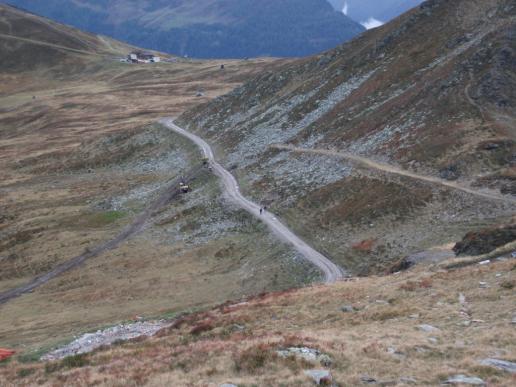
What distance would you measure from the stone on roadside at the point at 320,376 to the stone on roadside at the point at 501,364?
17.4ft

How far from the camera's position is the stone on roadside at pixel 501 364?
60.5 ft

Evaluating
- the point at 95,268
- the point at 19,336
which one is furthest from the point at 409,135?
the point at 19,336

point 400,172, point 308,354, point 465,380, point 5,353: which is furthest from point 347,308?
point 400,172

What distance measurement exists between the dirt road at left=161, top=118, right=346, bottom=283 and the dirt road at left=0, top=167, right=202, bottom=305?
7.41 metres

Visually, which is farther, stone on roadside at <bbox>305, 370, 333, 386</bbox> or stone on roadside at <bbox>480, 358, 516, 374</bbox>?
stone on roadside at <bbox>305, 370, 333, 386</bbox>

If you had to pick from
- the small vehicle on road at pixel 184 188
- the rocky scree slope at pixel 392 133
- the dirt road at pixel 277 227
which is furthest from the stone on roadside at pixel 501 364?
the small vehicle on road at pixel 184 188

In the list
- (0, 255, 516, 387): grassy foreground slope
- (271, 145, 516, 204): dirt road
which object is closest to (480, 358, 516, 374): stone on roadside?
(0, 255, 516, 387): grassy foreground slope

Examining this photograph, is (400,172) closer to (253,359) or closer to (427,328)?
(427,328)

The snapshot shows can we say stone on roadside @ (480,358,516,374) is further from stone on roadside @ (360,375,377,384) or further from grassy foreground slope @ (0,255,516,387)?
stone on roadside @ (360,375,377,384)

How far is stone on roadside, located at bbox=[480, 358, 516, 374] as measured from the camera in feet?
60.5

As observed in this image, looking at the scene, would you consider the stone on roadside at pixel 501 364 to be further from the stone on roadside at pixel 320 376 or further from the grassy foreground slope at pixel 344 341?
the stone on roadside at pixel 320 376

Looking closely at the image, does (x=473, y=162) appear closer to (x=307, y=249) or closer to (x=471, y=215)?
(x=471, y=215)

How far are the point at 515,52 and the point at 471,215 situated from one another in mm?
35360

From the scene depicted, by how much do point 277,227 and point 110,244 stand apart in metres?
23.3
